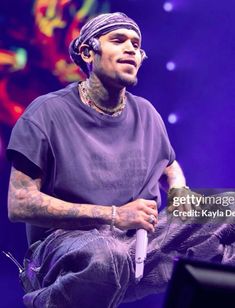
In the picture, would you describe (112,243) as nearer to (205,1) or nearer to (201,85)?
(201,85)

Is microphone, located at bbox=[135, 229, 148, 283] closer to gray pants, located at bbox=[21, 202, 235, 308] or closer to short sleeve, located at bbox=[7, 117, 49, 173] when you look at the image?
gray pants, located at bbox=[21, 202, 235, 308]

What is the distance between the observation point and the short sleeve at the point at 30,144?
1.48 m

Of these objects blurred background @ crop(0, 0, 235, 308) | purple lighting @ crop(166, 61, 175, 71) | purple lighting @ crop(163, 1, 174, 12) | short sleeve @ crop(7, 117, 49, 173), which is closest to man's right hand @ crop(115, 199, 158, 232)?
short sleeve @ crop(7, 117, 49, 173)

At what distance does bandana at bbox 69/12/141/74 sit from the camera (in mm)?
1721

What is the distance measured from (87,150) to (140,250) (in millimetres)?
330

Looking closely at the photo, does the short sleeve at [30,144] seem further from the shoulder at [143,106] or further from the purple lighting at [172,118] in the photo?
the purple lighting at [172,118]

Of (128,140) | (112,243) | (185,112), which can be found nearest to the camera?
(112,243)

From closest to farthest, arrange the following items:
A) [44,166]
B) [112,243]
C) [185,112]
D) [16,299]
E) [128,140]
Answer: [112,243]
[44,166]
[128,140]
[16,299]
[185,112]

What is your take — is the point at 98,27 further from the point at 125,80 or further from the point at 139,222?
the point at 139,222

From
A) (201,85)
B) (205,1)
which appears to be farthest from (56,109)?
(205,1)

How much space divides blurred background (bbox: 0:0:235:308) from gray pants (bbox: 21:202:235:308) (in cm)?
22

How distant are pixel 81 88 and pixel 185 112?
0.41 m

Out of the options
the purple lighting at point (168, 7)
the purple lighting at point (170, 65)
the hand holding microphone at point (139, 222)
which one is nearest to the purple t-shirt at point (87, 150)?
the hand holding microphone at point (139, 222)

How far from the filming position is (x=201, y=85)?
1942mm
